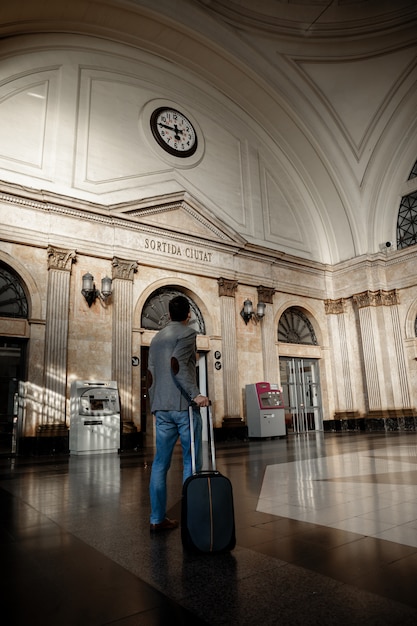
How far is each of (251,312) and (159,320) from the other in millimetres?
3089

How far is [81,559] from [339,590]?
4.59 ft

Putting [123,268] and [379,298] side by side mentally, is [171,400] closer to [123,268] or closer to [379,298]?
[123,268]

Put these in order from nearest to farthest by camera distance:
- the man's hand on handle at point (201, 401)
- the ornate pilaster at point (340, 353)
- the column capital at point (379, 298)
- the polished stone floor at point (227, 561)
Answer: the polished stone floor at point (227, 561), the man's hand on handle at point (201, 401), the column capital at point (379, 298), the ornate pilaster at point (340, 353)

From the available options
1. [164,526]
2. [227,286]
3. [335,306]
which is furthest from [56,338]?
[335,306]

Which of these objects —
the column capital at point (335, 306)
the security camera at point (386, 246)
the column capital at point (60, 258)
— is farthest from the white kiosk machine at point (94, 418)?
the security camera at point (386, 246)

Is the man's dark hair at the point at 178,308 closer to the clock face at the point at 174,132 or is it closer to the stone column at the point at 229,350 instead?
the stone column at the point at 229,350

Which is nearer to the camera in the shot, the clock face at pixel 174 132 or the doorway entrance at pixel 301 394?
the clock face at pixel 174 132

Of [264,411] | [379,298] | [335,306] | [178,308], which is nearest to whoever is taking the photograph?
[178,308]

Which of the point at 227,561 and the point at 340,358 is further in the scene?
the point at 340,358

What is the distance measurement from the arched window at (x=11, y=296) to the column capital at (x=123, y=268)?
2331 millimetres

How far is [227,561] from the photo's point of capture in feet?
7.68

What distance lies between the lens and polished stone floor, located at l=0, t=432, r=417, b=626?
1.72m

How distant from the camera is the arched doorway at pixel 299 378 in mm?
14945

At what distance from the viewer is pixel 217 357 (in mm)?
12773
